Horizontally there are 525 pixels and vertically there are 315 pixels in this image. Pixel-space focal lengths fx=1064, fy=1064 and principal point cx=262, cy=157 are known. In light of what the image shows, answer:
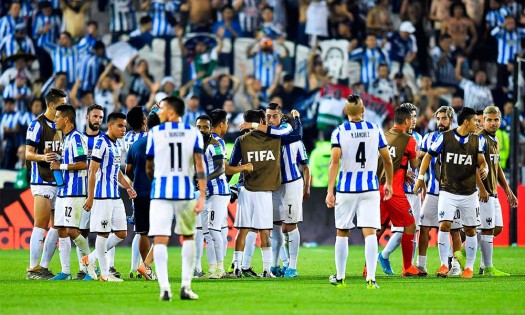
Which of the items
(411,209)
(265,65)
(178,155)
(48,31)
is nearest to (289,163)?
(411,209)

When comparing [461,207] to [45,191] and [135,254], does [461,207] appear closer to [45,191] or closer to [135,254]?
[135,254]

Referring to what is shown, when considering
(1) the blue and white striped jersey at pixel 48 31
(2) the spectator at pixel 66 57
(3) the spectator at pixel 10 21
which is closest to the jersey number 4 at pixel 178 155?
(2) the spectator at pixel 66 57

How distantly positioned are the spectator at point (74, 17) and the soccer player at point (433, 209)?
49.0 feet

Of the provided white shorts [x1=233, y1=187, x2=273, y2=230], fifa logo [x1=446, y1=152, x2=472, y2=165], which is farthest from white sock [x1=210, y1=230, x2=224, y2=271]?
fifa logo [x1=446, y1=152, x2=472, y2=165]

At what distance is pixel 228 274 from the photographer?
16250 mm

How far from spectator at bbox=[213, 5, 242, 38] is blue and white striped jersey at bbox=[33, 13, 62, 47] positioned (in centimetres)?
439

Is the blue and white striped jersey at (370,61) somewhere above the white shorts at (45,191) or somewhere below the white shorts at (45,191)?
above

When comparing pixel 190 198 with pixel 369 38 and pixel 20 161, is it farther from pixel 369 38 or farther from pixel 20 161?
pixel 369 38

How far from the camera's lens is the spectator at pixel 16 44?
2896 centimetres

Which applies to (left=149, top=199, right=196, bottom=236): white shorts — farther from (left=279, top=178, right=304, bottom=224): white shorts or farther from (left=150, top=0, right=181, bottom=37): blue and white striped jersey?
(left=150, top=0, right=181, bottom=37): blue and white striped jersey

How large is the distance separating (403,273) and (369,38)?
1405 cm

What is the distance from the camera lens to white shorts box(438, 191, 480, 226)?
15.8 metres

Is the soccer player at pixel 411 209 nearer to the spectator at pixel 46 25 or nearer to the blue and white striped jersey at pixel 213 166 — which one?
the blue and white striped jersey at pixel 213 166

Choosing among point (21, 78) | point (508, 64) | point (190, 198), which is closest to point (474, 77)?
point (508, 64)
